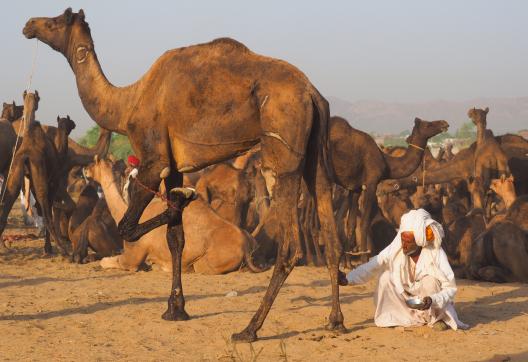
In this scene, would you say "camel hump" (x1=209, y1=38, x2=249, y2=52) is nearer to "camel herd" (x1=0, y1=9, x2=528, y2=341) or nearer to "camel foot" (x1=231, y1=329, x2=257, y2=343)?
"camel herd" (x1=0, y1=9, x2=528, y2=341)

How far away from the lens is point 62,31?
9461 mm

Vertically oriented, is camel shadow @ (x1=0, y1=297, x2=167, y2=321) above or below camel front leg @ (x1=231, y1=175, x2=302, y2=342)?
below

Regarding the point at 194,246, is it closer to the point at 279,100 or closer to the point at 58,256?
the point at 58,256

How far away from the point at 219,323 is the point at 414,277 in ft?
6.46

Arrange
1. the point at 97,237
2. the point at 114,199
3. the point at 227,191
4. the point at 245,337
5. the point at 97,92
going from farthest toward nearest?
the point at 227,191 < the point at 97,237 < the point at 114,199 < the point at 97,92 < the point at 245,337

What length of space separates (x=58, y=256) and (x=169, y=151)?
6.81 m

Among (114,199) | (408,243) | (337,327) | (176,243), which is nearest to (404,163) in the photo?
(114,199)

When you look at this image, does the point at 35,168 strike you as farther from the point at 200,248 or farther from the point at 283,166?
the point at 283,166

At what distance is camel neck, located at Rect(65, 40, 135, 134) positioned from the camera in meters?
8.94

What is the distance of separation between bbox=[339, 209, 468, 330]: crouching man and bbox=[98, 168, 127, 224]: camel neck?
5.09m

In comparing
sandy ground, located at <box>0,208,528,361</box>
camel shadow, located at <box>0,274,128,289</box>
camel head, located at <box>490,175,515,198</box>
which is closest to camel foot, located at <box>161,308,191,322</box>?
sandy ground, located at <box>0,208,528,361</box>

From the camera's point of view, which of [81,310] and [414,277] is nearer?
[414,277]

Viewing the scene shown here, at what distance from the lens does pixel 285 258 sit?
26.0ft


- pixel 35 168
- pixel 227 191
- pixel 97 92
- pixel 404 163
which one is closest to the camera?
pixel 97 92
